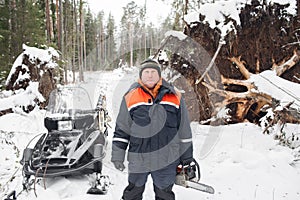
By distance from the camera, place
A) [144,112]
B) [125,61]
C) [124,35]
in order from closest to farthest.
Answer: [144,112]
[125,61]
[124,35]

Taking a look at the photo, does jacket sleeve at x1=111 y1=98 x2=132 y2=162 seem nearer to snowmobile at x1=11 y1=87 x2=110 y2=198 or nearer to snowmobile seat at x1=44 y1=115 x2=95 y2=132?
snowmobile at x1=11 y1=87 x2=110 y2=198

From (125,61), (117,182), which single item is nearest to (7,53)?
(117,182)

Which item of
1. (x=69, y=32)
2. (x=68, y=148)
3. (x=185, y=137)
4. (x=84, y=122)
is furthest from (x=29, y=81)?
(x=69, y=32)

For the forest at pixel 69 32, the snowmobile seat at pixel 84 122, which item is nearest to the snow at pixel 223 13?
the snowmobile seat at pixel 84 122

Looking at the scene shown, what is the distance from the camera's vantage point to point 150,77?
3098 millimetres

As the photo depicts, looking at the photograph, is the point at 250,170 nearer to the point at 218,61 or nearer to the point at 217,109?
the point at 217,109

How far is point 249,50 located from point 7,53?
10.9 meters

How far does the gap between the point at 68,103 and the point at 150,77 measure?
281cm

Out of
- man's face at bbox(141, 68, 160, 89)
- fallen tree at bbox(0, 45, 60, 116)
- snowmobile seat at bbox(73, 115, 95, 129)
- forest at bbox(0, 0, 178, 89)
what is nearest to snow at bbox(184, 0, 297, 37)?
snowmobile seat at bbox(73, 115, 95, 129)

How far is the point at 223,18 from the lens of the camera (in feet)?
22.6

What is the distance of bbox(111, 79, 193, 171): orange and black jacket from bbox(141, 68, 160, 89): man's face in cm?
5

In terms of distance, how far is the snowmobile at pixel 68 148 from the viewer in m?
3.87

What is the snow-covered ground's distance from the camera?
150 inches

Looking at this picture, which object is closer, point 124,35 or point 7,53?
point 7,53
